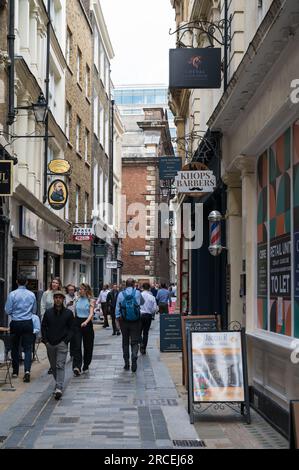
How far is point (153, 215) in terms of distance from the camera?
58.9 meters

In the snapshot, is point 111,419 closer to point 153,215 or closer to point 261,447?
point 261,447

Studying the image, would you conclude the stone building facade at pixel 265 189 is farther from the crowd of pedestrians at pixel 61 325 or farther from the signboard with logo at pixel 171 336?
the signboard with logo at pixel 171 336

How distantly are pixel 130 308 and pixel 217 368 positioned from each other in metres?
5.35

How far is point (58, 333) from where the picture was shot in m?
11.1

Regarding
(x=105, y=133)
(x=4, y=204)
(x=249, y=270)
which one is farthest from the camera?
(x=105, y=133)

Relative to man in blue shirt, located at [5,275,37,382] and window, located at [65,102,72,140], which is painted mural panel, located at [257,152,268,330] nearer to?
man in blue shirt, located at [5,275,37,382]

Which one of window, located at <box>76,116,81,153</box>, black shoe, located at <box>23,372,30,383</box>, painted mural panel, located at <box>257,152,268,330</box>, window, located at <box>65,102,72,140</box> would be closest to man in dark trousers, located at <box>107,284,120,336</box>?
window, located at <box>65,102,72,140</box>

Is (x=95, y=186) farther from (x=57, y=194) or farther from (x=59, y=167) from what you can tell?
(x=59, y=167)

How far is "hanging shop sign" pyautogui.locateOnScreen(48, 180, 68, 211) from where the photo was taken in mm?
23344

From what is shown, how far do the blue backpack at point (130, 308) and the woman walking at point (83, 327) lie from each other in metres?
0.72

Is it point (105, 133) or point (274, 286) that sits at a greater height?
point (105, 133)
